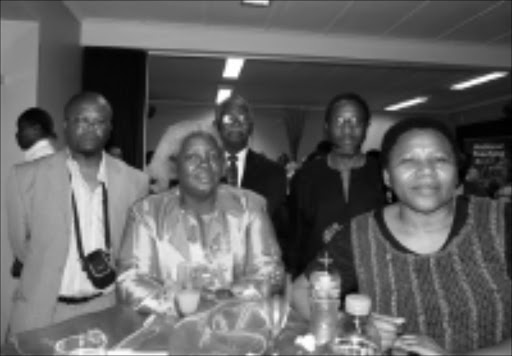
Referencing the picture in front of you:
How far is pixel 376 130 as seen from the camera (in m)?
13.7

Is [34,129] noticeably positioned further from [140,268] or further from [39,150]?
[140,268]

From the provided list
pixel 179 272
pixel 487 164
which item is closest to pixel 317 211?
pixel 179 272

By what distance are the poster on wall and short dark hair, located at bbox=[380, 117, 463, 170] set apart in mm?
8006

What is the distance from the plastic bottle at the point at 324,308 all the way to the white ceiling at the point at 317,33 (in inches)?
174

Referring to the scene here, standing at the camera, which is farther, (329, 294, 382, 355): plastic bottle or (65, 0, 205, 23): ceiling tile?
(65, 0, 205, 23): ceiling tile

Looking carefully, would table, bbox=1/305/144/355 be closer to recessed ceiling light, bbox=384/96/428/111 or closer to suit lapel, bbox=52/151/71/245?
suit lapel, bbox=52/151/71/245

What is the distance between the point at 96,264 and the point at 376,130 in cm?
1243

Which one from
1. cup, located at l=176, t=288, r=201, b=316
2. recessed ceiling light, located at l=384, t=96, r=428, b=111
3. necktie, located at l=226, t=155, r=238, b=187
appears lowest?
cup, located at l=176, t=288, r=201, b=316

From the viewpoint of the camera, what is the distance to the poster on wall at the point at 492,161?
926cm

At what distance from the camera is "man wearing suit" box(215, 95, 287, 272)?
2846mm

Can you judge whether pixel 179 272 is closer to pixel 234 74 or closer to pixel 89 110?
pixel 89 110

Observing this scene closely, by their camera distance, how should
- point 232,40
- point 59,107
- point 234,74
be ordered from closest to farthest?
point 59,107 → point 232,40 → point 234,74

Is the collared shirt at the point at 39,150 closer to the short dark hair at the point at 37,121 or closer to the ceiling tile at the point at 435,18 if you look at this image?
the short dark hair at the point at 37,121

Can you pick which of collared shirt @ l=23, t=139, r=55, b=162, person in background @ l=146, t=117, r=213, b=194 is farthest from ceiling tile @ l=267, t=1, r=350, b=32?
person in background @ l=146, t=117, r=213, b=194
